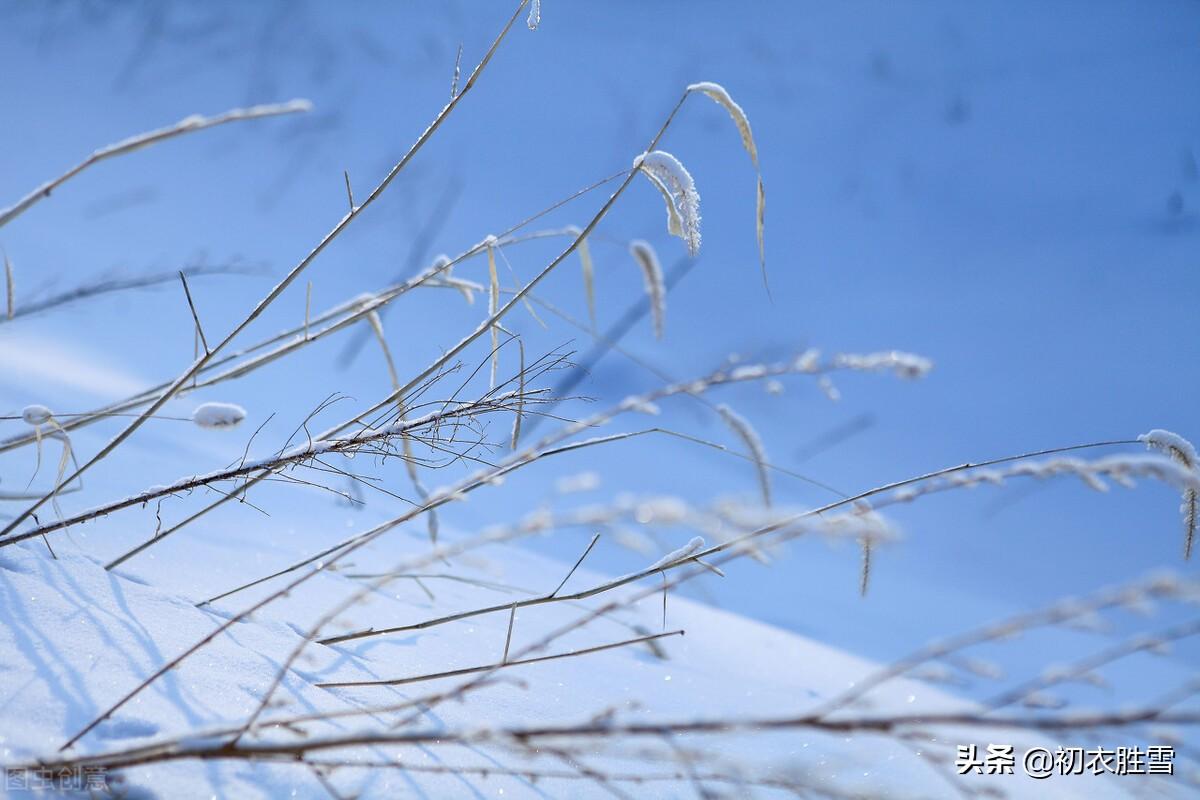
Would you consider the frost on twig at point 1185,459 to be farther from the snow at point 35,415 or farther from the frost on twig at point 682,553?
the snow at point 35,415

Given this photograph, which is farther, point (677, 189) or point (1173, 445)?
point (677, 189)

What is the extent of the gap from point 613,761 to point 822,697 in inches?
33.3

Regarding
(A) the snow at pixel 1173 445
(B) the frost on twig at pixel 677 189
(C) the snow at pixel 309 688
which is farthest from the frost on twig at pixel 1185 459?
(B) the frost on twig at pixel 677 189

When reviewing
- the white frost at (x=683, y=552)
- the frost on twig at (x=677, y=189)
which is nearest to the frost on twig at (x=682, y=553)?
the white frost at (x=683, y=552)

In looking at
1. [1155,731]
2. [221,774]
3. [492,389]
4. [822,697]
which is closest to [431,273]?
[492,389]

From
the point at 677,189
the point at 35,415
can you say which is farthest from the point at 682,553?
the point at 35,415

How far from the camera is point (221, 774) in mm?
677

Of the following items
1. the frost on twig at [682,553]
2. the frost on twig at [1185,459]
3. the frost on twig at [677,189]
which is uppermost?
the frost on twig at [677,189]

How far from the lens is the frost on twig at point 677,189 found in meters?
0.91

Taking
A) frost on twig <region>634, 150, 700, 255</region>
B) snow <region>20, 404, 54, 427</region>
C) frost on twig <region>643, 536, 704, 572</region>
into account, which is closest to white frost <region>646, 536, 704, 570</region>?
frost on twig <region>643, 536, 704, 572</region>

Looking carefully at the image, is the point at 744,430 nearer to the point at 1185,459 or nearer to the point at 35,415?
the point at 1185,459

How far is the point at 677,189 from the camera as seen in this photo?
926mm

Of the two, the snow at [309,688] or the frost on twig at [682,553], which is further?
the frost on twig at [682,553]

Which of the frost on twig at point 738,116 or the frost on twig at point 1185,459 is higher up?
the frost on twig at point 738,116
